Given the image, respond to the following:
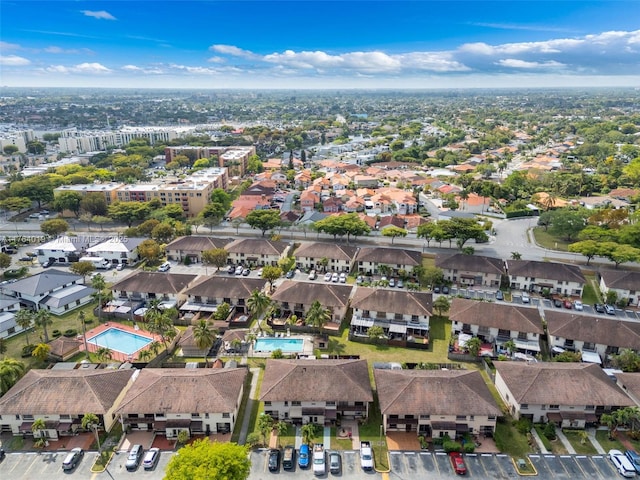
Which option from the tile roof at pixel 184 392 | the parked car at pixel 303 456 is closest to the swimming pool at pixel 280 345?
the tile roof at pixel 184 392

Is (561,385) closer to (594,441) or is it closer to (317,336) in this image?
→ (594,441)

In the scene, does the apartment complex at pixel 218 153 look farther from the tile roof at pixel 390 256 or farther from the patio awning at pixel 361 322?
the patio awning at pixel 361 322

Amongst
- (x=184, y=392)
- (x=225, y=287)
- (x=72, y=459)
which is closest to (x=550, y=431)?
(x=184, y=392)

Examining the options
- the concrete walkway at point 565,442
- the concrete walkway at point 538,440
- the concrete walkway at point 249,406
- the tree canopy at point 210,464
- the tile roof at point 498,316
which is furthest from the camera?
the tile roof at point 498,316

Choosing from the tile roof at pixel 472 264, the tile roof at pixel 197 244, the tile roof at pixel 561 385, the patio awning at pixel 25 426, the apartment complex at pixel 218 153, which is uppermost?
the apartment complex at pixel 218 153

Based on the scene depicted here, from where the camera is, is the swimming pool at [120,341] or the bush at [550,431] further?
the swimming pool at [120,341]

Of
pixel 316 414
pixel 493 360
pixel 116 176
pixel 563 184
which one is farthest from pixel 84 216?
pixel 563 184

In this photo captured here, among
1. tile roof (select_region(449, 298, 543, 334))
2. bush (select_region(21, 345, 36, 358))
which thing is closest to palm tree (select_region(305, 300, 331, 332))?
tile roof (select_region(449, 298, 543, 334))
